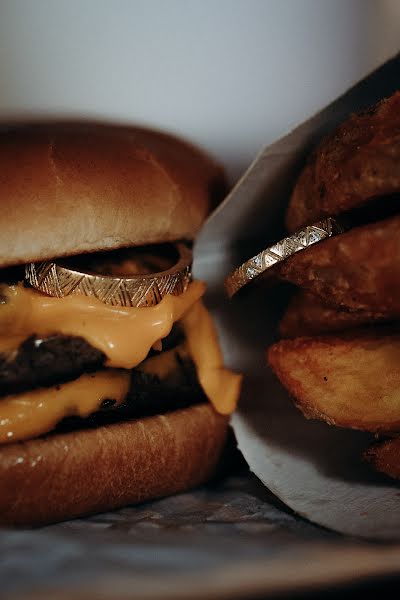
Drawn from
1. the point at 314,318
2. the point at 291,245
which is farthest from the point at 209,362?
the point at 291,245

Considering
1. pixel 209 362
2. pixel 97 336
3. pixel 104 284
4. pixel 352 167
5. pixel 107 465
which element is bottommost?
pixel 107 465

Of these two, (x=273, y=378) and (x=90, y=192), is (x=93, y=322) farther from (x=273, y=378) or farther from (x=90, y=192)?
(x=273, y=378)

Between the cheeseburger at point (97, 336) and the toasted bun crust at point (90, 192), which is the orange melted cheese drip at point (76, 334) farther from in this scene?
the toasted bun crust at point (90, 192)

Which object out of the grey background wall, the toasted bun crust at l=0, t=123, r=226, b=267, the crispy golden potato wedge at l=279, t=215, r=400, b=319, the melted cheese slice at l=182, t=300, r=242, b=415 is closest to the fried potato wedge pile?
the crispy golden potato wedge at l=279, t=215, r=400, b=319

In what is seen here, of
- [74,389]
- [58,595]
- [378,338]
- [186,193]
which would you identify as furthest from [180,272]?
[58,595]

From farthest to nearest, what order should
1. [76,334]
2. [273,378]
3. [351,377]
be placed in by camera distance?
[273,378]
[76,334]
[351,377]

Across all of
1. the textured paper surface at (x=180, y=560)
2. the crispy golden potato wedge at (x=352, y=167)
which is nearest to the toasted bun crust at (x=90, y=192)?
the crispy golden potato wedge at (x=352, y=167)

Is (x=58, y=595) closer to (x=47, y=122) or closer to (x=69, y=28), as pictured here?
(x=47, y=122)
